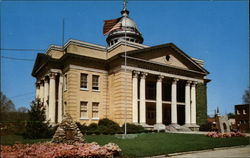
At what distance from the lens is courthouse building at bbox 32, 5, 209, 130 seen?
32.4 m

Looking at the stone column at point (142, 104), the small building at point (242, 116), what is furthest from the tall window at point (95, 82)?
the small building at point (242, 116)

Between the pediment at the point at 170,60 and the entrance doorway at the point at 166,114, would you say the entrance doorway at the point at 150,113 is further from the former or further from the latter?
the pediment at the point at 170,60

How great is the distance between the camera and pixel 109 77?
35406 mm

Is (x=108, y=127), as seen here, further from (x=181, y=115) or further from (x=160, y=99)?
(x=181, y=115)

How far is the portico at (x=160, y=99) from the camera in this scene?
34406 mm

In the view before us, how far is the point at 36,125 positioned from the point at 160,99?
60.6ft

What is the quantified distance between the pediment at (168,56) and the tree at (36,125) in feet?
47.8

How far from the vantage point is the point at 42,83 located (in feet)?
133

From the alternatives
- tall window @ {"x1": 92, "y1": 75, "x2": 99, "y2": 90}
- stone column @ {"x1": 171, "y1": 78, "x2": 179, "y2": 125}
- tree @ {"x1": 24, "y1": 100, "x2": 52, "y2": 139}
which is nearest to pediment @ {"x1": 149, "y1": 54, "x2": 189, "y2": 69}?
stone column @ {"x1": 171, "y1": 78, "x2": 179, "y2": 125}

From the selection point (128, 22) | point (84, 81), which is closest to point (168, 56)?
point (84, 81)

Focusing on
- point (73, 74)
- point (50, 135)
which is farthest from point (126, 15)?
point (50, 135)

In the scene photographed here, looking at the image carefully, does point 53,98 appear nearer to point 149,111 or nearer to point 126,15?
point 149,111

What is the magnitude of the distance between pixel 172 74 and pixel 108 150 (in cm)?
2638

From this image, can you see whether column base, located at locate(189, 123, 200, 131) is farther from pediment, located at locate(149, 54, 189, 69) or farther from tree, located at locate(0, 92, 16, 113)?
tree, located at locate(0, 92, 16, 113)
